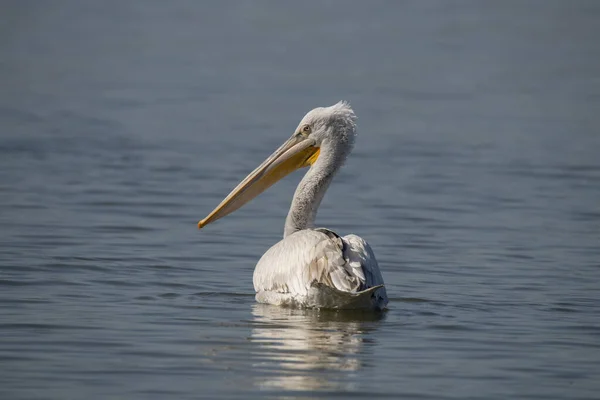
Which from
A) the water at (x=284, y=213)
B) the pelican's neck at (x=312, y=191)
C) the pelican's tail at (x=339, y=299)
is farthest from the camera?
the pelican's neck at (x=312, y=191)

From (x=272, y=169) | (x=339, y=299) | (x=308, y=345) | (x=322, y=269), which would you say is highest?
(x=272, y=169)

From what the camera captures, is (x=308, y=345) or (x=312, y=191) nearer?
(x=308, y=345)

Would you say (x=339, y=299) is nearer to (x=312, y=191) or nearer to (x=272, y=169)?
(x=312, y=191)

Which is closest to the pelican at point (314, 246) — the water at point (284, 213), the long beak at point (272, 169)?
the long beak at point (272, 169)

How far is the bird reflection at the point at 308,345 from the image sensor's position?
5.44 meters

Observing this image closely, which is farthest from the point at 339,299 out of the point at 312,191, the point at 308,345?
the point at 312,191

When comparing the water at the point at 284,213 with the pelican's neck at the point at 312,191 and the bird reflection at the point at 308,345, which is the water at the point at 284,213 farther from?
the pelican's neck at the point at 312,191

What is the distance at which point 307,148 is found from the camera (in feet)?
26.5

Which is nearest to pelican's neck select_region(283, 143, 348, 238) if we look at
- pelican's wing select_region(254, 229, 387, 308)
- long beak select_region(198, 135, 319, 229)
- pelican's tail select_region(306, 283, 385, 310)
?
long beak select_region(198, 135, 319, 229)

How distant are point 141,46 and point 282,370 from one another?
19.2m

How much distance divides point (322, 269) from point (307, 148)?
151 centimetres

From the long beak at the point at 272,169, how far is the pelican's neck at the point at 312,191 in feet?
0.62

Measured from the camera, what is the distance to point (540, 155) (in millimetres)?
13586

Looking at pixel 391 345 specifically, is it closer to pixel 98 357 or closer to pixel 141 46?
pixel 98 357
